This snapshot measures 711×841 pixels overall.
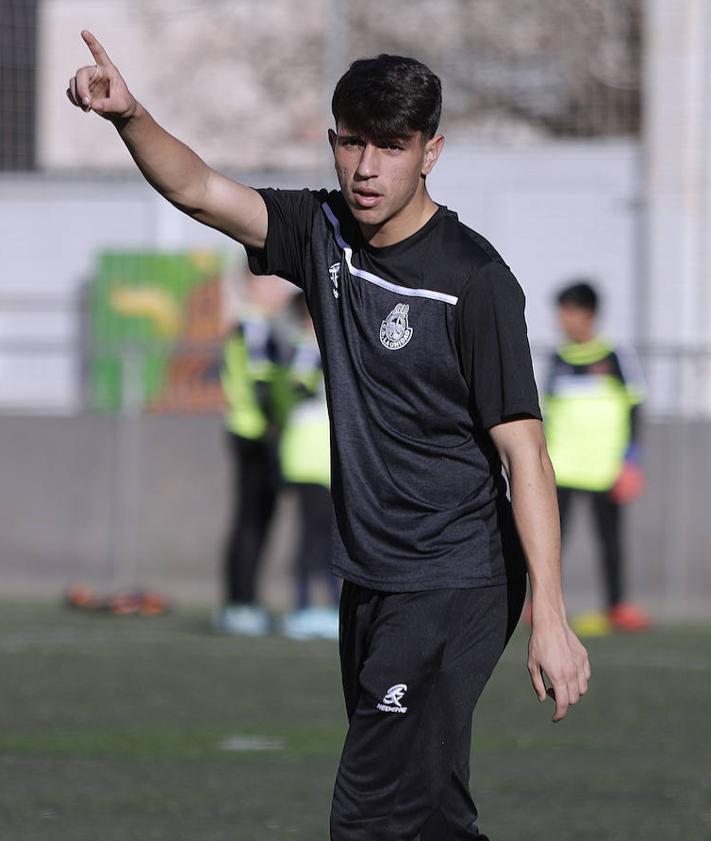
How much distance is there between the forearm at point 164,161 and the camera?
406 cm

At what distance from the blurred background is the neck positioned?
9.74m

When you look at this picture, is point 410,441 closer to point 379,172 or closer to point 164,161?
point 379,172

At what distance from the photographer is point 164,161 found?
13.5 feet

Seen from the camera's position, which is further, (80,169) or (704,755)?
(80,169)

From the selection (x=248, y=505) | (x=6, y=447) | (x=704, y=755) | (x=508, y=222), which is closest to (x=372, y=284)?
(x=704, y=755)

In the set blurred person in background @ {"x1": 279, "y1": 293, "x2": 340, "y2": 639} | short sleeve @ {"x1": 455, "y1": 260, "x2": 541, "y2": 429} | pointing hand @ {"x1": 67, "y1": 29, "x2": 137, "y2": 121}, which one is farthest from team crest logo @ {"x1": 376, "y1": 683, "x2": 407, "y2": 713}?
blurred person in background @ {"x1": 279, "y1": 293, "x2": 340, "y2": 639}

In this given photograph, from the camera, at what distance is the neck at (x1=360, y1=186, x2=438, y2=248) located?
13.4 feet

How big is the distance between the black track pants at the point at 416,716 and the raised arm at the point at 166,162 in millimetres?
875

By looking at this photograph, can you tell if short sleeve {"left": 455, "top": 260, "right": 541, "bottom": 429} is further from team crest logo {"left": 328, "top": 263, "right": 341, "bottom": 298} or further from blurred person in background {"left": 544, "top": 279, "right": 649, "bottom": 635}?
blurred person in background {"left": 544, "top": 279, "right": 649, "bottom": 635}

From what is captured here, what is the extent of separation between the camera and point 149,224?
A: 68.7ft

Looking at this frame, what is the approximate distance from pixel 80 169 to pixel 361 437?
18.7m

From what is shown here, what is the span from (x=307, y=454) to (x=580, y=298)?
1867 mm

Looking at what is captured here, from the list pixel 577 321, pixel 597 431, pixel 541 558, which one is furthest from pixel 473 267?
pixel 597 431

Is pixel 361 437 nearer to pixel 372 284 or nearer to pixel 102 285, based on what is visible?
pixel 372 284
